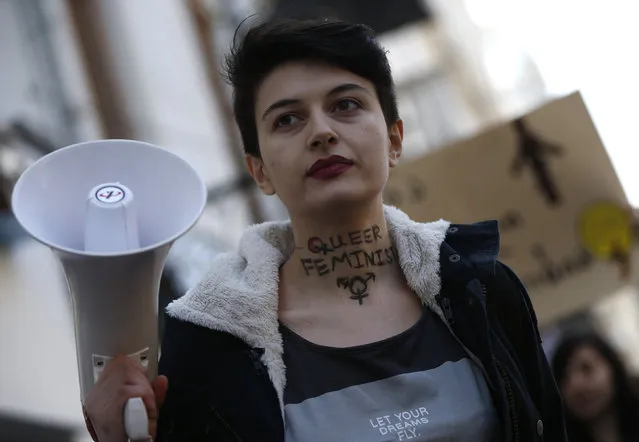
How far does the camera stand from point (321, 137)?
1820 millimetres

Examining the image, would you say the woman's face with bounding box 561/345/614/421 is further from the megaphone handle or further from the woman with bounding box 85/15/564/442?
the megaphone handle

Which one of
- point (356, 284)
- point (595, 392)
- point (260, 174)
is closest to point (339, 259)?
point (356, 284)

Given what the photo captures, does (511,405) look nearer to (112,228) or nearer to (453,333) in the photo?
(453,333)

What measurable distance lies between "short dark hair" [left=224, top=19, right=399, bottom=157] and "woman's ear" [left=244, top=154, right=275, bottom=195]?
19 mm

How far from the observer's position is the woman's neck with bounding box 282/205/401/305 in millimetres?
1948

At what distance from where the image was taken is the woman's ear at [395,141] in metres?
2.06

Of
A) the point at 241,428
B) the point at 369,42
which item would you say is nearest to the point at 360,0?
the point at 369,42

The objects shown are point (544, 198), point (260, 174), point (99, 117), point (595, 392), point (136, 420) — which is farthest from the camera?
point (99, 117)

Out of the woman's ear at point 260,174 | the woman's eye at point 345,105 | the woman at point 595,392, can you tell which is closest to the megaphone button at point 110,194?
the woman's ear at point 260,174

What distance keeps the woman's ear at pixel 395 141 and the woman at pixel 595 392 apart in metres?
1.74

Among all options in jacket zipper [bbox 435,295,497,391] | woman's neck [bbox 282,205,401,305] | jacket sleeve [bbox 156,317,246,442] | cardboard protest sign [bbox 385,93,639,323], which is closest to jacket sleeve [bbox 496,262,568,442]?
jacket zipper [bbox 435,295,497,391]

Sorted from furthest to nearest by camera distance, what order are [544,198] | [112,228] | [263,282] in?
[544,198] < [263,282] < [112,228]

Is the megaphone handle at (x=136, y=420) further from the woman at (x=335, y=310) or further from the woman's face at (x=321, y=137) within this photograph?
the woman's face at (x=321, y=137)

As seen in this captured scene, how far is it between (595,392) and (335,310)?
6.22 ft
